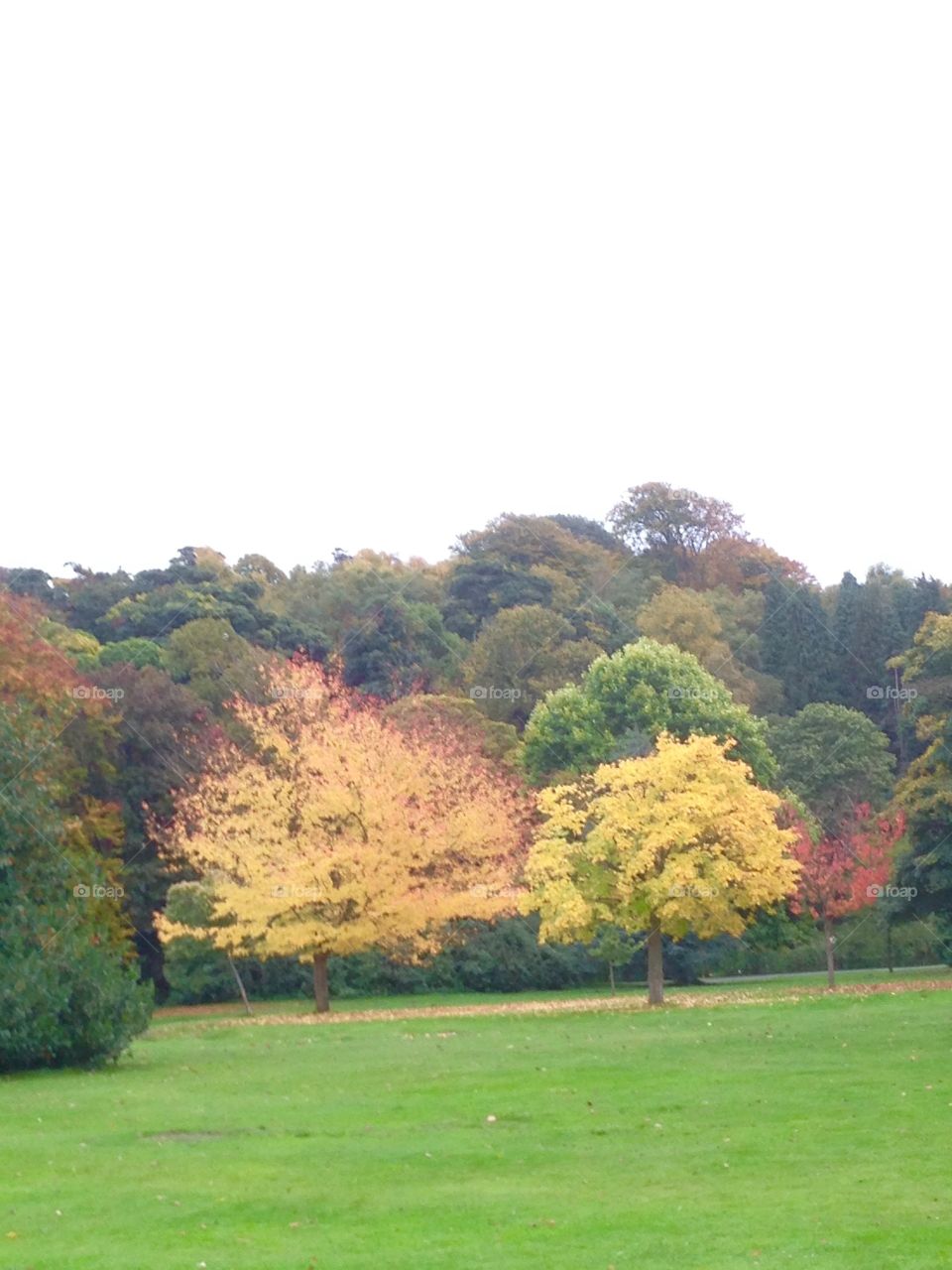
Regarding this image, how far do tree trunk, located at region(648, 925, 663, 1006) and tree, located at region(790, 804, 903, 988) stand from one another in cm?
697

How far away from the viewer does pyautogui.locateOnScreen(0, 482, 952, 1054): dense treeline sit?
152ft

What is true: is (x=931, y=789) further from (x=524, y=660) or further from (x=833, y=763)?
(x=524, y=660)

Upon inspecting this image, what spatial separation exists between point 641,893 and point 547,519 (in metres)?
59.7

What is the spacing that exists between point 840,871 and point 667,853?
12.4 m

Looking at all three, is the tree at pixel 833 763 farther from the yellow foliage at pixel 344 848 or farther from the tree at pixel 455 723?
the yellow foliage at pixel 344 848

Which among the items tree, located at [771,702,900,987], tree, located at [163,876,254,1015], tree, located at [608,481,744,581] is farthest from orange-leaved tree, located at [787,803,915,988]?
tree, located at [608,481,744,581]

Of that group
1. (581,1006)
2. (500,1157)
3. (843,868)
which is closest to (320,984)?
(581,1006)

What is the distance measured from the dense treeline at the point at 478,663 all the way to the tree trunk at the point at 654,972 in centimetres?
1122

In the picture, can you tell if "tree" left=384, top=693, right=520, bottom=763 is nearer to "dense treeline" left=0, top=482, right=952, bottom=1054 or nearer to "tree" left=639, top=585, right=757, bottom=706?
"dense treeline" left=0, top=482, right=952, bottom=1054

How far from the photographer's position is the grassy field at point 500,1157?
12148 millimetres

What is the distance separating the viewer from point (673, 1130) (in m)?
17.4

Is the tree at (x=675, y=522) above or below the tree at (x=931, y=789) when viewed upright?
above

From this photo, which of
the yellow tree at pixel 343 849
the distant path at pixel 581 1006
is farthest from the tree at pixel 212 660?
the distant path at pixel 581 1006

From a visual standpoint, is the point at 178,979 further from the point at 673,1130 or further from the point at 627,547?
the point at 627,547
